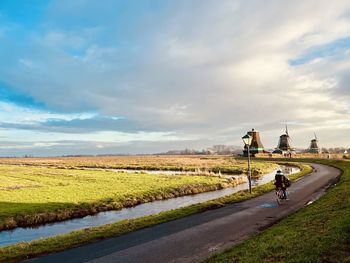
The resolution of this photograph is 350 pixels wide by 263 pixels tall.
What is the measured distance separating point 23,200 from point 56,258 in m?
20.2

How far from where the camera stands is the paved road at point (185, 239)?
11914 mm

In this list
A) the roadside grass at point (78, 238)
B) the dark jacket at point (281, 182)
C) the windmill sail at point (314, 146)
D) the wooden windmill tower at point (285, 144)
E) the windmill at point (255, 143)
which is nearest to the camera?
the roadside grass at point (78, 238)

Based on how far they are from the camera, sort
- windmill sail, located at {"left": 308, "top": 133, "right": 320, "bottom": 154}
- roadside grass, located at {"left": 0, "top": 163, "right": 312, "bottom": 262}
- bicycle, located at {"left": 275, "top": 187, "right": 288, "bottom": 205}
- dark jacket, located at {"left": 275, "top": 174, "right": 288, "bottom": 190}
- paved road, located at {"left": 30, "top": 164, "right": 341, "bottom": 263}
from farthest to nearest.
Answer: windmill sail, located at {"left": 308, "top": 133, "right": 320, "bottom": 154} < bicycle, located at {"left": 275, "top": 187, "right": 288, "bottom": 205} < dark jacket, located at {"left": 275, "top": 174, "right": 288, "bottom": 190} < roadside grass, located at {"left": 0, "top": 163, "right": 312, "bottom": 262} < paved road, located at {"left": 30, "top": 164, "right": 341, "bottom": 263}

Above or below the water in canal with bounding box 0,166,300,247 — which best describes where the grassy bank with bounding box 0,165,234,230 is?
above

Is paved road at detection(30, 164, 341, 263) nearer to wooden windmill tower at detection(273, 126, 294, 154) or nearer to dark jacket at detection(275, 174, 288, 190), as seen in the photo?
dark jacket at detection(275, 174, 288, 190)

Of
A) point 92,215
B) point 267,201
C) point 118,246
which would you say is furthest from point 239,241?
point 92,215

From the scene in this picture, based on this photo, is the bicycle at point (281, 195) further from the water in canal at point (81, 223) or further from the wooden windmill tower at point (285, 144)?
the wooden windmill tower at point (285, 144)

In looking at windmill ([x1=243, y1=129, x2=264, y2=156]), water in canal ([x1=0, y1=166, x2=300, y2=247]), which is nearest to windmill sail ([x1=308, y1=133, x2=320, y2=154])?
windmill ([x1=243, y1=129, x2=264, y2=156])

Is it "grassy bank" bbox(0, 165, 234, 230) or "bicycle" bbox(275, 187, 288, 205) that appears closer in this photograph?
"bicycle" bbox(275, 187, 288, 205)

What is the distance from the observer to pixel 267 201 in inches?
939

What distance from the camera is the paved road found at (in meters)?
11.9

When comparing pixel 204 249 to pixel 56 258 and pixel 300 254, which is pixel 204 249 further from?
pixel 56 258

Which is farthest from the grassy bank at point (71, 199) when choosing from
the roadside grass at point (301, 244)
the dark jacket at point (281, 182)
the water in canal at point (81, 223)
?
the roadside grass at point (301, 244)

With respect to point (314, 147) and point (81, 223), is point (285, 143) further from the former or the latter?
point (81, 223)
